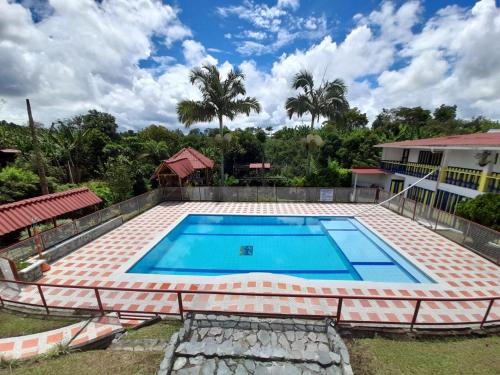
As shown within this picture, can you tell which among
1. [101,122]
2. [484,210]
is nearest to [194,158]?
[484,210]

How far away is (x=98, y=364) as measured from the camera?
410 cm

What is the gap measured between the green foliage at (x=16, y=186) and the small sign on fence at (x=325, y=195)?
19.1 metres

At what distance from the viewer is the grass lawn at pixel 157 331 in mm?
4996

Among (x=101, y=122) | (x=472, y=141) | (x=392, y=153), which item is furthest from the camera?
(x=101, y=122)

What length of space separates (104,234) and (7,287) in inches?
197

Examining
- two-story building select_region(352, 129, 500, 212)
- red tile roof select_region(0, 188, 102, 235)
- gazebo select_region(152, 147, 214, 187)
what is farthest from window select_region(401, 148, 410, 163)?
red tile roof select_region(0, 188, 102, 235)

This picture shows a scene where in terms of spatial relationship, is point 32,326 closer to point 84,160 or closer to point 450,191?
point 450,191

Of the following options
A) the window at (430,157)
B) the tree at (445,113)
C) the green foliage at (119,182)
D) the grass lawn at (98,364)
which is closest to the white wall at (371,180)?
the window at (430,157)

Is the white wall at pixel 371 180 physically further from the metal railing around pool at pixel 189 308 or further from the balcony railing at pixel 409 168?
the metal railing around pool at pixel 189 308

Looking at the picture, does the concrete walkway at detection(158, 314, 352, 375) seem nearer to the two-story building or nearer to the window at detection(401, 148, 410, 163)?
the two-story building

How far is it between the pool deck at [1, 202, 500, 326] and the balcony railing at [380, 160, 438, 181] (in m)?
6.45

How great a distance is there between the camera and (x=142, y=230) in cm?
1231

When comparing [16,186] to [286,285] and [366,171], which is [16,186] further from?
[366,171]

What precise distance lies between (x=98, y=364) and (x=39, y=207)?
311 inches
